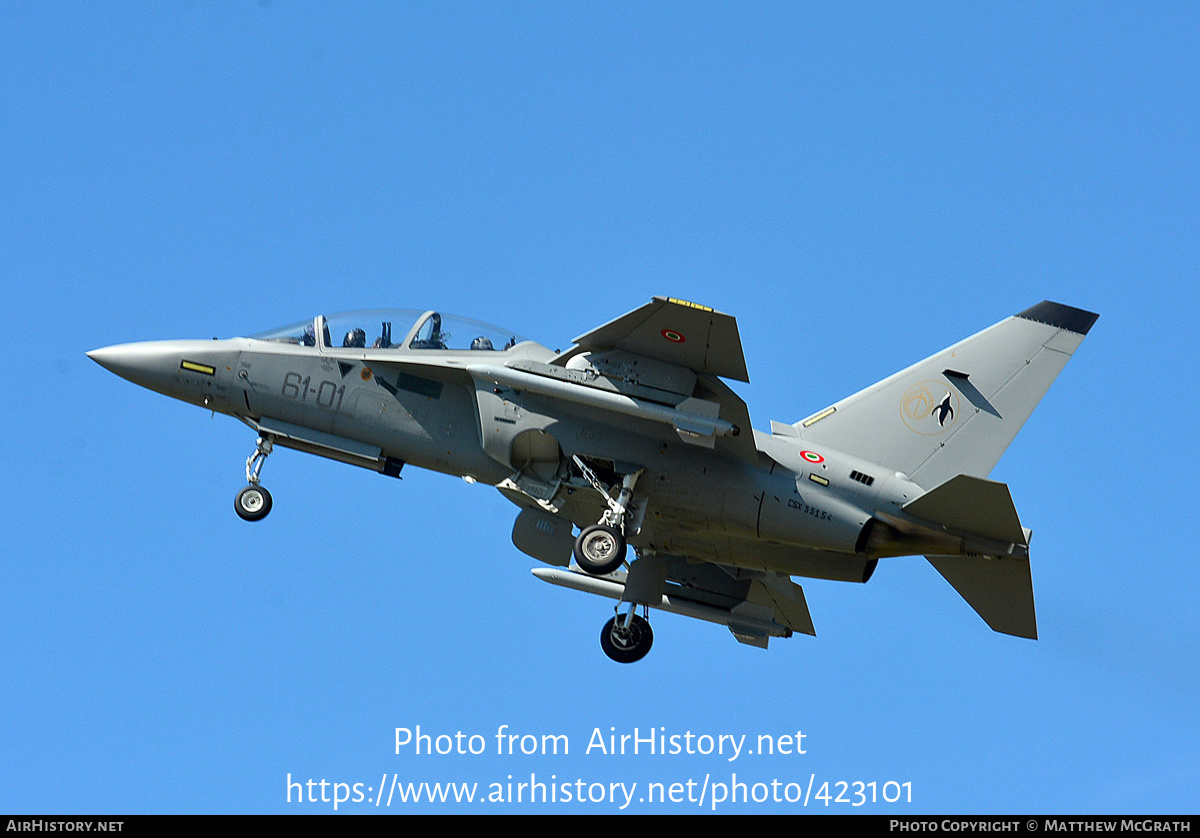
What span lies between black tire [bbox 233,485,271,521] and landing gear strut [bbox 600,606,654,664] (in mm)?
5515

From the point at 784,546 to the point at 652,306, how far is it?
4.69 metres

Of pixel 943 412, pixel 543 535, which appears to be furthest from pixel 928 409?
pixel 543 535

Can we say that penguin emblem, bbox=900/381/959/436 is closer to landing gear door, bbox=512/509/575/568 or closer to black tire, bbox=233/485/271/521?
landing gear door, bbox=512/509/575/568

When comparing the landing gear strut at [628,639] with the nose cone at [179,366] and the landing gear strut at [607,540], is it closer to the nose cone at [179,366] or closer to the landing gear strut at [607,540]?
the landing gear strut at [607,540]

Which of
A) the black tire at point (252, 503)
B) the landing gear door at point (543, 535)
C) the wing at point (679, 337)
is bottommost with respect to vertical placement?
the black tire at point (252, 503)

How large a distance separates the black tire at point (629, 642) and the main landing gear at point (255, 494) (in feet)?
18.2

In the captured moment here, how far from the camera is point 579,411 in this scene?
58.0 feet

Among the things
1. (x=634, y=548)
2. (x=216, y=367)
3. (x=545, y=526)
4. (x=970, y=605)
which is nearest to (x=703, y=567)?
(x=634, y=548)

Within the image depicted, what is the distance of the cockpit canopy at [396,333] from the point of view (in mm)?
→ 18391

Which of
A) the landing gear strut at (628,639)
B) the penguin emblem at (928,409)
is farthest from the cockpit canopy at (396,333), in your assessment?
the penguin emblem at (928,409)

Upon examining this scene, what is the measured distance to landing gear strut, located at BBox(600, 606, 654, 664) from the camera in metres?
20.4

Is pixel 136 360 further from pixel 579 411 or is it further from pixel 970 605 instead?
pixel 970 605

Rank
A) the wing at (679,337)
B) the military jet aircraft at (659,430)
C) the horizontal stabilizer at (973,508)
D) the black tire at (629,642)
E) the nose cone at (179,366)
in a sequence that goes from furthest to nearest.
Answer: the black tire at (629,642), the nose cone at (179,366), the military jet aircraft at (659,430), the horizontal stabilizer at (973,508), the wing at (679,337)

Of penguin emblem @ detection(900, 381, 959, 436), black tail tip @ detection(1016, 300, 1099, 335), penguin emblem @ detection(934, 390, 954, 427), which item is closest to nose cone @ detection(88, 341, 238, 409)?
penguin emblem @ detection(900, 381, 959, 436)
